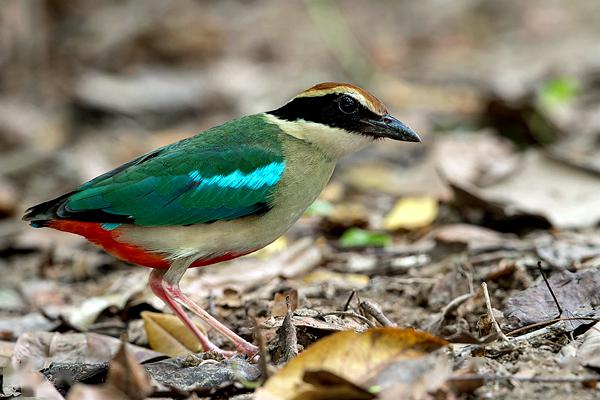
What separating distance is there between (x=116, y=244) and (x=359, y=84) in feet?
22.5

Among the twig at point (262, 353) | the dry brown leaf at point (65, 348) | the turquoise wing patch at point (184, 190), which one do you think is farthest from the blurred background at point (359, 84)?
the twig at point (262, 353)

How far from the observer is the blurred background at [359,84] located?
6.66 metres

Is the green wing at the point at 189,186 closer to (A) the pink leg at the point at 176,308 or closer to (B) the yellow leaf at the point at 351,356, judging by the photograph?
(A) the pink leg at the point at 176,308

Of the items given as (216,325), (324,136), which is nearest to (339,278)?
(324,136)

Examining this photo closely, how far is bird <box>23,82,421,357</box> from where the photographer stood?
195 inches

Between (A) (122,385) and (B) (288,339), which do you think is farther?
(B) (288,339)

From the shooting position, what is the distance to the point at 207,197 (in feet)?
16.4

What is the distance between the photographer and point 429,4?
15320 millimetres

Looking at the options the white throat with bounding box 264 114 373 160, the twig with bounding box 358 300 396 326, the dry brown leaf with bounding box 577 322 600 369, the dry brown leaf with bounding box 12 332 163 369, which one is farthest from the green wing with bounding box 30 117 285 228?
the dry brown leaf with bounding box 577 322 600 369

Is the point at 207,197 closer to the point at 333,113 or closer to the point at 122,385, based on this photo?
the point at 333,113

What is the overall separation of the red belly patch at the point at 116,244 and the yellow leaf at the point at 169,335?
283 millimetres

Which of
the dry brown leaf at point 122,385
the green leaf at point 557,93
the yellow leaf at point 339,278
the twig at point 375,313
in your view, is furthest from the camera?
the green leaf at point 557,93

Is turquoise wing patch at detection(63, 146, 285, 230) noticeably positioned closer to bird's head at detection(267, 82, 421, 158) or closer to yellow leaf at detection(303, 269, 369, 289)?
bird's head at detection(267, 82, 421, 158)


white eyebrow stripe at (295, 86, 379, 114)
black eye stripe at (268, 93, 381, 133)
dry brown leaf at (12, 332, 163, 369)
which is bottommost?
dry brown leaf at (12, 332, 163, 369)
